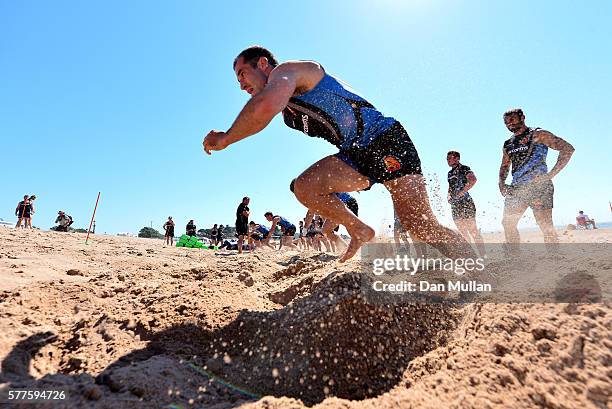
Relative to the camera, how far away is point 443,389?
38.3 inches

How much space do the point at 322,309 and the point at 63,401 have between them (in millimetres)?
1079

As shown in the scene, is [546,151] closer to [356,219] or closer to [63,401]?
[356,219]

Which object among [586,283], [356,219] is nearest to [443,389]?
[586,283]

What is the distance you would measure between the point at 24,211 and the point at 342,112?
53.3 ft

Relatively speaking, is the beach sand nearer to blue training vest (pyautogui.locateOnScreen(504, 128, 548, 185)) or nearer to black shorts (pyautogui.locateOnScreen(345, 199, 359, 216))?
blue training vest (pyautogui.locateOnScreen(504, 128, 548, 185))

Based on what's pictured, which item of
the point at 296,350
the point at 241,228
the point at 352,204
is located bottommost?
the point at 296,350

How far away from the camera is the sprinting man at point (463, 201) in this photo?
514 centimetres

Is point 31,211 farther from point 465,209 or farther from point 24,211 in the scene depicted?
point 465,209

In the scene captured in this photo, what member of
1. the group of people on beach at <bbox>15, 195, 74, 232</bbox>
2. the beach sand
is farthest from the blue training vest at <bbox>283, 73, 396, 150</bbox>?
the group of people on beach at <bbox>15, 195, 74, 232</bbox>

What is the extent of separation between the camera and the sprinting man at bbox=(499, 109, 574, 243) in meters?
3.59

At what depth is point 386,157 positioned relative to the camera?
7.02 ft

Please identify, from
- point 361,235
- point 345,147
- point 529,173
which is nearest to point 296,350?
point 361,235

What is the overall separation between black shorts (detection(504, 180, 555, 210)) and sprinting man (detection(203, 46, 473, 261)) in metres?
2.09

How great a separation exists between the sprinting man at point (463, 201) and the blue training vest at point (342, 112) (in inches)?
142
